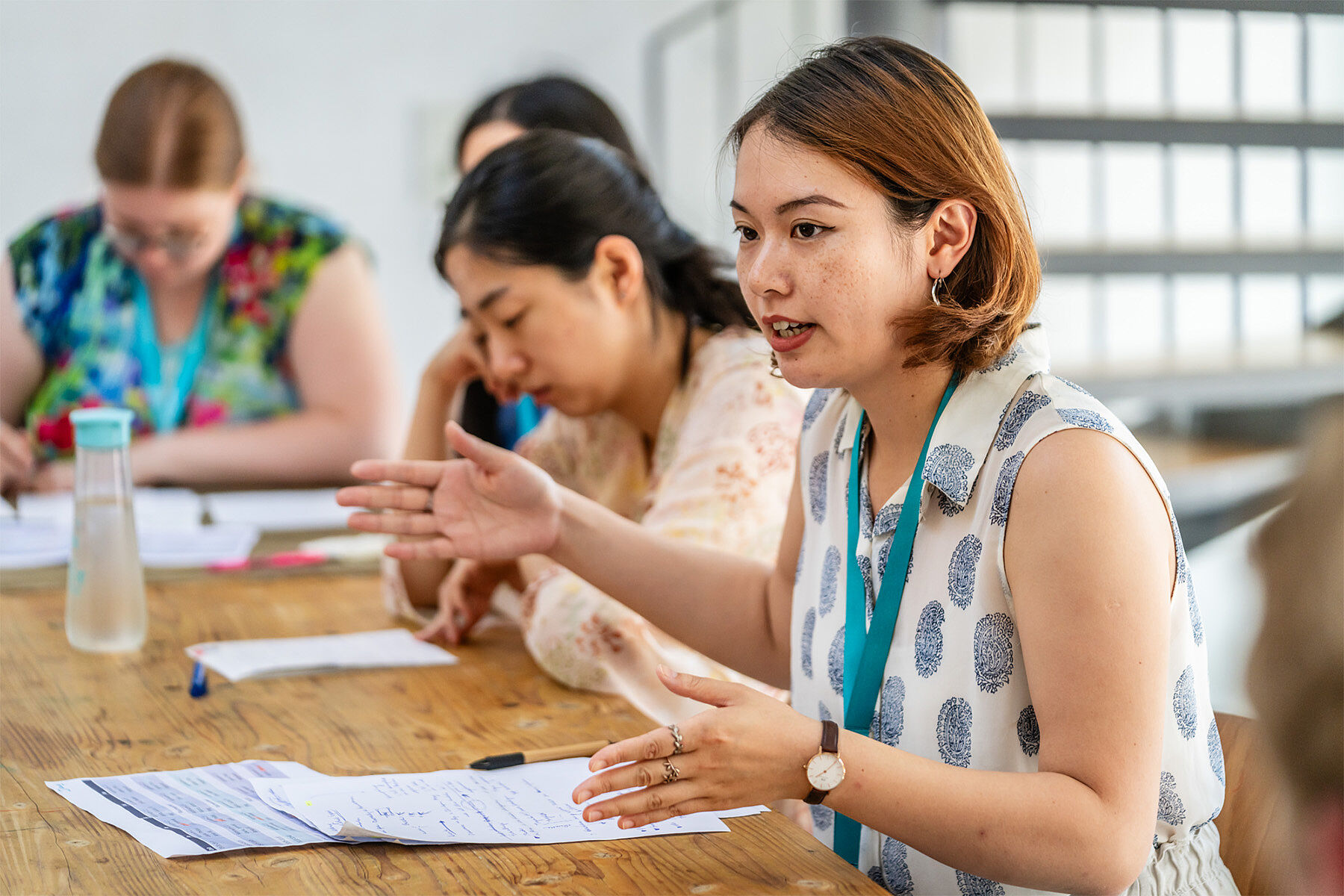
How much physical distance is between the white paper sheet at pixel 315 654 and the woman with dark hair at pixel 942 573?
470 millimetres

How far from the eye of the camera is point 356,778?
3.15ft

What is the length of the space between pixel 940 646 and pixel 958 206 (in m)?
0.34

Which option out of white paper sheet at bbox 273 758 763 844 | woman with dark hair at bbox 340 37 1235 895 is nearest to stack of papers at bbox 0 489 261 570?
white paper sheet at bbox 273 758 763 844

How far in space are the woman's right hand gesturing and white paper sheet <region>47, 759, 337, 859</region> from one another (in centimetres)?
32

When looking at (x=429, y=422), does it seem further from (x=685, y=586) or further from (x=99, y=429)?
(x=685, y=586)

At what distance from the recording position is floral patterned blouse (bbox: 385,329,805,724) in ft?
4.12

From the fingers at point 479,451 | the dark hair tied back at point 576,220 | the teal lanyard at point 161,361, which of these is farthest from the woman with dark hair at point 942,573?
the teal lanyard at point 161,361

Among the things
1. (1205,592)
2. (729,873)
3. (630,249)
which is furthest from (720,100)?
(729,873)

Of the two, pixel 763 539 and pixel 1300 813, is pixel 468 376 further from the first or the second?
pixel 1300 813

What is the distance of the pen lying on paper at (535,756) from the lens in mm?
982

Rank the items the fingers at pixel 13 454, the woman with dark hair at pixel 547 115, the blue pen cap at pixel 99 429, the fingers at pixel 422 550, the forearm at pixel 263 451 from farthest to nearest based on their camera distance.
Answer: the forearm at pixel 263 451 < the fingers at pixel 13 454 < the woman with dark hair at pixel 547 115 < the blue pen cap at pixel 99 429 < the fingers at pixel 422 550

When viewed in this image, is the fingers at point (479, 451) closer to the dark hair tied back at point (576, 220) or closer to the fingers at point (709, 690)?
the dark hair tied back at point (576, 220)

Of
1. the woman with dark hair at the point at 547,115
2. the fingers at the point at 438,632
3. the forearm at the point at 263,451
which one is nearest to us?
the fingers at the point at 438,632

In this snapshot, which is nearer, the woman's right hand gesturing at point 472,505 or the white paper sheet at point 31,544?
the woman's right hand gesturing at point 472,505
